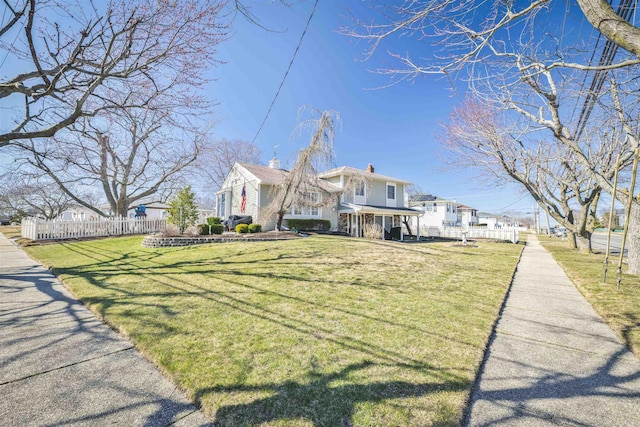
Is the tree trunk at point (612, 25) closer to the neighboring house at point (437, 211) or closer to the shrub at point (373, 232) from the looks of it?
the shrub at point (373, 232)

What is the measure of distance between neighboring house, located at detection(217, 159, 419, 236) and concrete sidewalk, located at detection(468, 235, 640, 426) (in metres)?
10.9

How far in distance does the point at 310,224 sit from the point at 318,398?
15.5 meters

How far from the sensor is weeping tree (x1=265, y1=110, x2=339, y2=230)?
11.9 metres

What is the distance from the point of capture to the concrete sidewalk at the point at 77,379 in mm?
1935

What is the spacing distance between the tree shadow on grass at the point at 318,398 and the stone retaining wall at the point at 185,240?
951 centimetres

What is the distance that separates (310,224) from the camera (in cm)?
1755

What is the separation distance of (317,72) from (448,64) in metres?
4.66

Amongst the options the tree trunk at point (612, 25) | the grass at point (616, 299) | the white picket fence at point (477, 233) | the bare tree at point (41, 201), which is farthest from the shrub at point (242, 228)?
the bare tree at point (41, 201)

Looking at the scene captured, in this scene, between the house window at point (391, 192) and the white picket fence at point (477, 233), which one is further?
the house window at point (391, 192)

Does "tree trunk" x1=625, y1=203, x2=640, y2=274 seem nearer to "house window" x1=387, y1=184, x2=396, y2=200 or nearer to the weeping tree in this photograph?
the weeping tree

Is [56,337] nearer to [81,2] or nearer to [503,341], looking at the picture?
[81,2]

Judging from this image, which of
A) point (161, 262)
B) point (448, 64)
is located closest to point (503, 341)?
point (448, 64)

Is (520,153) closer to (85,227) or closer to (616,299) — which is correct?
(616,299)

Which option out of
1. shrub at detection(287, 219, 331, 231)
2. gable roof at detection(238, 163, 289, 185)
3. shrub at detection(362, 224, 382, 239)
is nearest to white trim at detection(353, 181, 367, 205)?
shrub at detection(362, 224, 382, 239)
